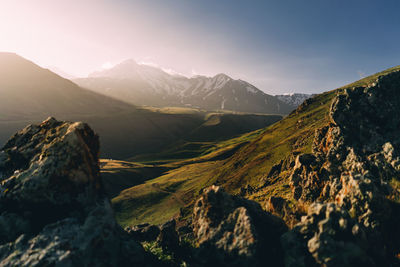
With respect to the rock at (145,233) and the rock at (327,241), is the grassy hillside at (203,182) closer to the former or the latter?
the rock at (145,233)

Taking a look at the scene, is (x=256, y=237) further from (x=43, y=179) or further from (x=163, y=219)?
(x=163, y=219)

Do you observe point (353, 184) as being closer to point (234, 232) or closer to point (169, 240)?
point (234, 232)

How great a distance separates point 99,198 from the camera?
12859 mm

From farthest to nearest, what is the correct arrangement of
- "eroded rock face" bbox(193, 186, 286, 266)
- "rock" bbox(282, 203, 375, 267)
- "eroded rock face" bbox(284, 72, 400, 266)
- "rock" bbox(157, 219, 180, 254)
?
"rock" bbox(157, 219, 180, 254), "eroded rock face" bbox(193, 186, 286, 266), "eroded rock face" bbox(284, 72, 400, 266), "rock" bbox(282, 203, 375, 267)

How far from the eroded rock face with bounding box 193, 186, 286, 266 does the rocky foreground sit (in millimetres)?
49

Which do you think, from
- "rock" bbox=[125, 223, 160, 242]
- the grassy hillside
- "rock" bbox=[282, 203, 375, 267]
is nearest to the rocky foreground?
"rock" bbox=[282, 203, 375, 267]

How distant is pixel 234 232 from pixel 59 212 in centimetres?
1025

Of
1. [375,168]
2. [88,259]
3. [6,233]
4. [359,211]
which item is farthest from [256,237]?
[6,233]

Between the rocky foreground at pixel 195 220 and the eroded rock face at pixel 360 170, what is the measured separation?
0.06 m

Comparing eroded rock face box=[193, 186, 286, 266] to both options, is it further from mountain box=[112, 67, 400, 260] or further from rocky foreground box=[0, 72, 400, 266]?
mountain box=[112, 67, 400, 260]

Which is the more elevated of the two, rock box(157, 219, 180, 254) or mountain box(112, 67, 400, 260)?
mountain box(112, 67, 400, 260)

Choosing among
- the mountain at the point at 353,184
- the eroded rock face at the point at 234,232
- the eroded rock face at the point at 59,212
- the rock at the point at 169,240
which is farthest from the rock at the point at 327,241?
the eroded rock face at the point at 59,212

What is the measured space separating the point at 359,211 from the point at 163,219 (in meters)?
77.4

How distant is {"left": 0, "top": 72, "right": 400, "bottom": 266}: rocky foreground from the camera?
9500 mm
